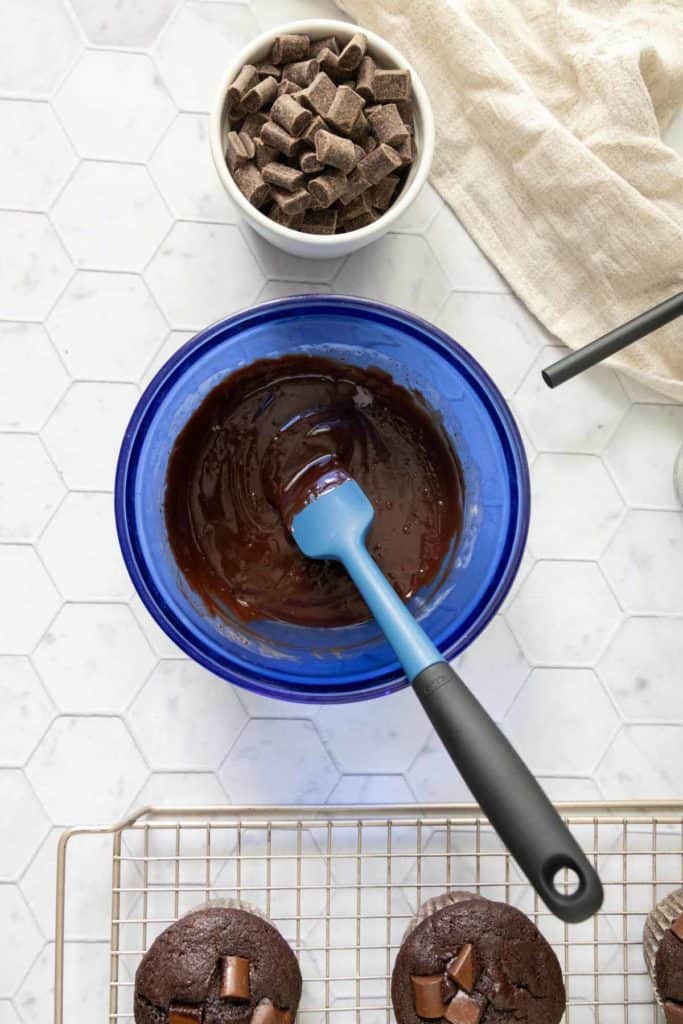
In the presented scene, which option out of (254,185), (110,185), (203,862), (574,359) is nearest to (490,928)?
(203,862)

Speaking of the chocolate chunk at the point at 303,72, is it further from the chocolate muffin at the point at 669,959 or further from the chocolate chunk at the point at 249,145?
the chocolate muffin at the point at 669,959

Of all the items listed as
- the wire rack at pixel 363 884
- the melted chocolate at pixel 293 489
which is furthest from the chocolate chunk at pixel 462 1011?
the melted chocolate at pixel 293 489

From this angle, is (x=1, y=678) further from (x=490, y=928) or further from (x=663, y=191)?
(x=663, y=191)

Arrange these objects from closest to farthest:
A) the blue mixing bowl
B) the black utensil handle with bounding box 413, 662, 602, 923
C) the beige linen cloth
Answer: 1. the black utensil handle with bounding box 413, 662, 602, 923
2. the blue mixing bowl
3. the beige linen cloth

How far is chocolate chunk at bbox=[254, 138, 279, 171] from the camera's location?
967 mm

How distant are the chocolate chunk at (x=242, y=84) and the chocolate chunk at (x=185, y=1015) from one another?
0.86m

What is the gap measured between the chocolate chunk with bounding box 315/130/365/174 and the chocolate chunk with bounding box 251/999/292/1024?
79 centimetres

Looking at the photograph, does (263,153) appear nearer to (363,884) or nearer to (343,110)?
(343,110)

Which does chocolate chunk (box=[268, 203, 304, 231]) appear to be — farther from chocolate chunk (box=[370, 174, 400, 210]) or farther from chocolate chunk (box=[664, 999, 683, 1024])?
chocolate chunk (box=[664, 999, 683, 1024])

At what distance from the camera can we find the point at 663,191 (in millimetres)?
1078

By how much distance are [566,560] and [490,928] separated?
384 millimetres

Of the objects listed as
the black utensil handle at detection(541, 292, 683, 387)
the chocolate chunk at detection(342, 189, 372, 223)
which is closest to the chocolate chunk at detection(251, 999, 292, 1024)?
the black utensil handle at detection(541, 292, 683, 387)

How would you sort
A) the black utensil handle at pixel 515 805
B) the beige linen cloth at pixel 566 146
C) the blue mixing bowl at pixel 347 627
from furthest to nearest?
1. the beige linen cloth at pixel 566 146
2. the blue mixing bowl at pixel 347 627
3. the black utensil handle at pixel 515 805

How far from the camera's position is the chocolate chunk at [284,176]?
0.95m
